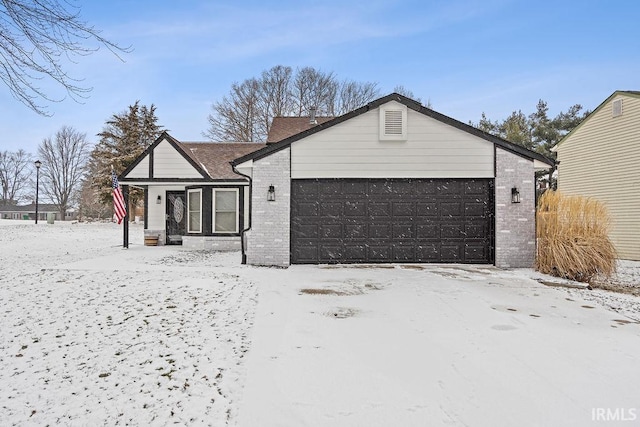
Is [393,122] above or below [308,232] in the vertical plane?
above

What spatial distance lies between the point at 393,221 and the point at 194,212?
8.06 m

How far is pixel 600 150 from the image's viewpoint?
45.4ft

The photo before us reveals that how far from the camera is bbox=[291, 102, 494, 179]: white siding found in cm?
941

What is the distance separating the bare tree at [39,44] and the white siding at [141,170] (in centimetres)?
897

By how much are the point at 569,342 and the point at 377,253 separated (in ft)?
18.1

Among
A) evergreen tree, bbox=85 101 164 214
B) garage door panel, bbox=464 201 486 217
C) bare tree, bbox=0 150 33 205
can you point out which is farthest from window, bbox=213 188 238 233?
bare tree, bbox=0 150 33 205

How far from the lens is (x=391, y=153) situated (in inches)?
373

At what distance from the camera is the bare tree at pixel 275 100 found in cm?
2736

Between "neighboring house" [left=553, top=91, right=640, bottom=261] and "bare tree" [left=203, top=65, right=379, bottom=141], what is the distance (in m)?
16.4

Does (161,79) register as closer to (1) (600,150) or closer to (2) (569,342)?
(2) (569,342)

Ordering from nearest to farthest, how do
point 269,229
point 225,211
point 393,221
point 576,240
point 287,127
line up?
1. point 576,240
2. point 269,229
3. point 393,221
4. point 225,211
5. point 287,127

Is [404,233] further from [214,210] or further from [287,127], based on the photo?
[287,127]

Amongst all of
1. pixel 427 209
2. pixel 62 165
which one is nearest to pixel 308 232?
pixel 427 209

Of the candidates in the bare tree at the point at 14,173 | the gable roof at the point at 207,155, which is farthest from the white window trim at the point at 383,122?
the bare tree at the point at 14,173
